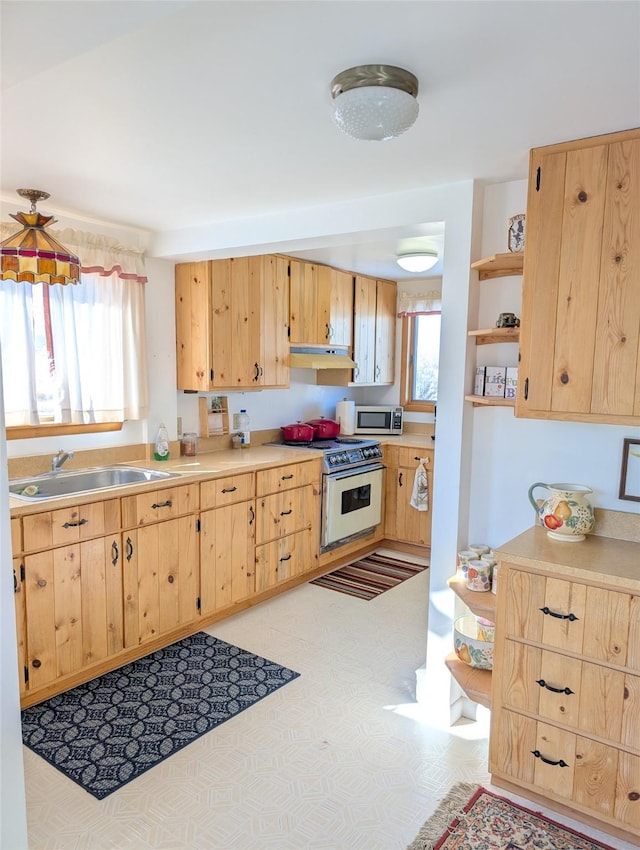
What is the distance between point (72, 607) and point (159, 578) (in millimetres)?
490

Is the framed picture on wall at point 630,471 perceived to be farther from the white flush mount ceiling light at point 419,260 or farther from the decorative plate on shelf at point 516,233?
the white flush mount ceiling light at point 419,260

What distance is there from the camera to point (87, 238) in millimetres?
3100

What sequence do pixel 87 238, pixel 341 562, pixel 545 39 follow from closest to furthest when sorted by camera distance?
pixel 545 39 → pixel 87 238 → pixel 341 562

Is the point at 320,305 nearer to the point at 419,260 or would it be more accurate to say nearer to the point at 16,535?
the point at 419,260

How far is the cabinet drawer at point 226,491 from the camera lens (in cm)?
323

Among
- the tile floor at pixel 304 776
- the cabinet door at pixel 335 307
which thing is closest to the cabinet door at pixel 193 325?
the cabinet door at pixel 335 307

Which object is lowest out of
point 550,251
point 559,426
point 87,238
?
point 559,426

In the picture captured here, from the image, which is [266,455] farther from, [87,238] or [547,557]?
[547,557]

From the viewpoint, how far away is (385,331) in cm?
523

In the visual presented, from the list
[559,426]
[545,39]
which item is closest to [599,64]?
[545,39]

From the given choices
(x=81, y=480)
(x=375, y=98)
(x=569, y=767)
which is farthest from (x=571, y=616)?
(x=81, y=480)

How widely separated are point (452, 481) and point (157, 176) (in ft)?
5.91

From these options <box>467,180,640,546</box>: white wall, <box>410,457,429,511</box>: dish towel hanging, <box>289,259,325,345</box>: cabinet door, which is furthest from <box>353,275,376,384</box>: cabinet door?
<box>467,180,640,546</box>: white wall

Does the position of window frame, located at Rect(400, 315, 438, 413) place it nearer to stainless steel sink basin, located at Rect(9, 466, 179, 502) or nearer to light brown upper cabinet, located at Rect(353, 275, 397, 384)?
light brown upper cabinet, located at Rect(353, 275, 397, 384)
